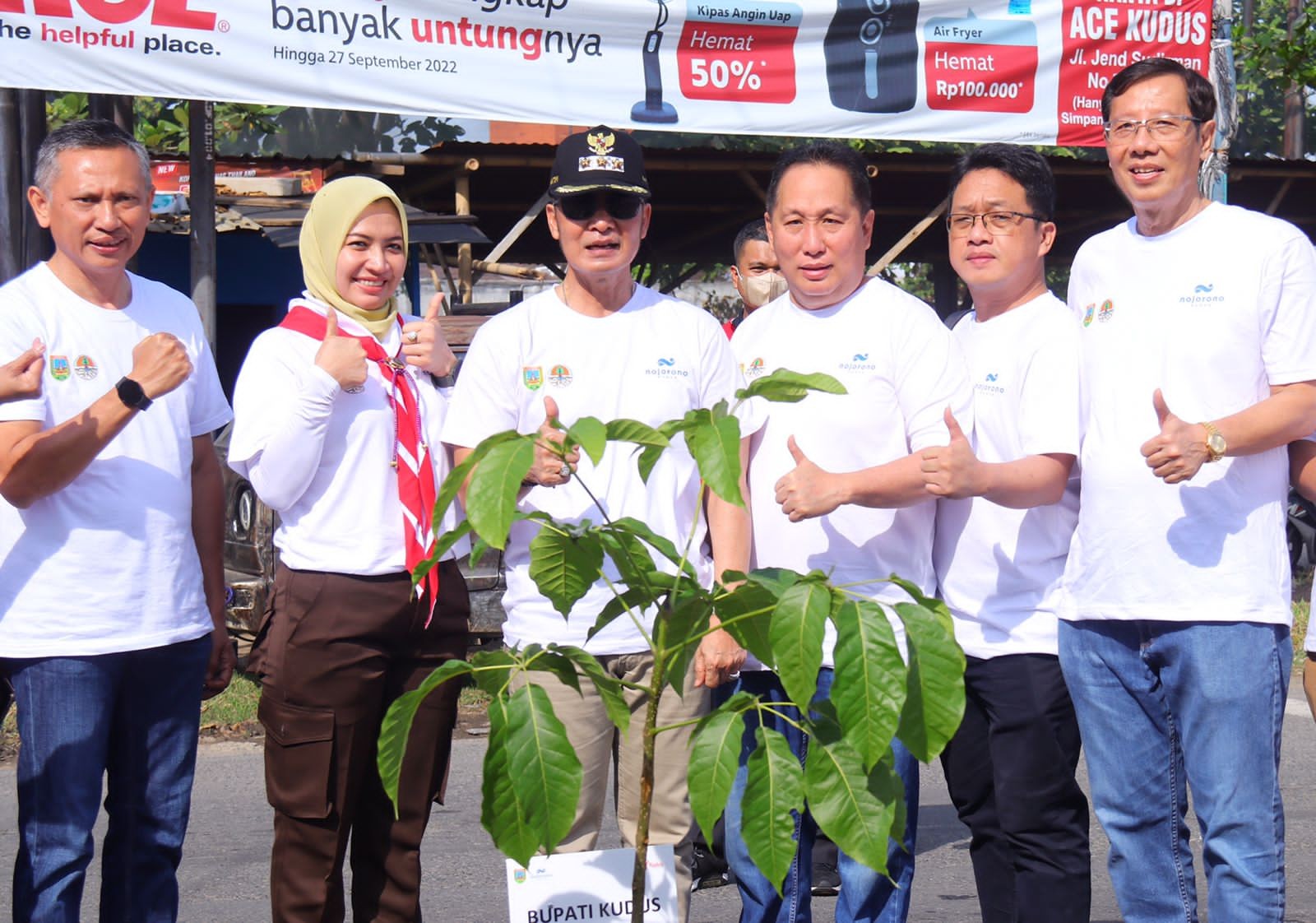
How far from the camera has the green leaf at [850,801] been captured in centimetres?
201

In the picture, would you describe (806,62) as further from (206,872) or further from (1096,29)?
(206,872)

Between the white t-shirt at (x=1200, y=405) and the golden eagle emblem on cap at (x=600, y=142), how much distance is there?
3.91 feet

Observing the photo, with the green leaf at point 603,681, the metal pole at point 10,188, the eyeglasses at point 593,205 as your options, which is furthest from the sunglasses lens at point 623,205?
the metal pole at point 10,188

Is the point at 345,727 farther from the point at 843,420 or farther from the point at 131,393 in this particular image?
the point at 843,420

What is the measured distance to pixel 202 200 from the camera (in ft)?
28.7

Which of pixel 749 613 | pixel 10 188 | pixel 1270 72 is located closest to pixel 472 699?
pixel 10 188

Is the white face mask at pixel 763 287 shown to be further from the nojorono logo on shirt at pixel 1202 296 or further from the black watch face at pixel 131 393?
the black watch face at pixel 131 393

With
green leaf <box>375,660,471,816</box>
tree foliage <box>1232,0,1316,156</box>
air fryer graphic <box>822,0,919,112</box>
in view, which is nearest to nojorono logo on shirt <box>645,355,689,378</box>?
green leaf <box>375,660,471,816</box>

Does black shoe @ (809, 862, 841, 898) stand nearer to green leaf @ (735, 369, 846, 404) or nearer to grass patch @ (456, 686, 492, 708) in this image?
grass patch @ (456, 686, 492, 708)

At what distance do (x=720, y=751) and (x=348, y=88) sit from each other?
6052mm

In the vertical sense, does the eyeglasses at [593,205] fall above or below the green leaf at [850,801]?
above

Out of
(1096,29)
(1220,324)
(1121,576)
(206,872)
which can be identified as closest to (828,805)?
(1121,576)

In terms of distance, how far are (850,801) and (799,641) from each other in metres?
0.23

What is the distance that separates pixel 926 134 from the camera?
866 centimetres
